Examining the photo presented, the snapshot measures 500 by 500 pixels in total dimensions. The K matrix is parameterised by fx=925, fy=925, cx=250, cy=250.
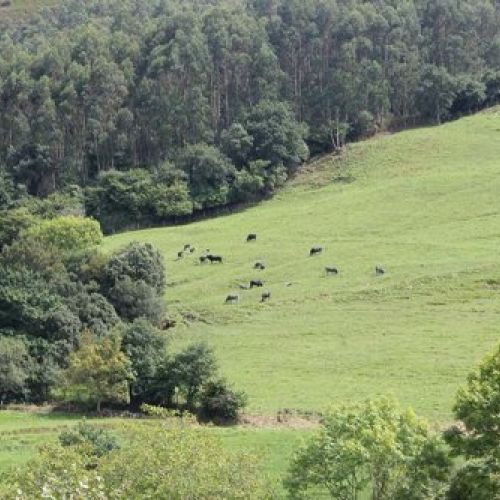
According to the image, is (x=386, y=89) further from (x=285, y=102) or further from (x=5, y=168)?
(x=5, y=168)

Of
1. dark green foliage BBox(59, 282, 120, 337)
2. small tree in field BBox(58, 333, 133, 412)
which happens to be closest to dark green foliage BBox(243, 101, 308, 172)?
dark green foliage BBox(59, 282, 120, 337)

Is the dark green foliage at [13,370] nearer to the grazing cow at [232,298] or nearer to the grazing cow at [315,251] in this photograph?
the grazing cow at [232,298]

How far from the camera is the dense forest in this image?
113 metres

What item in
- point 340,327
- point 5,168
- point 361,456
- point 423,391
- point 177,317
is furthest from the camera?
point 5,168

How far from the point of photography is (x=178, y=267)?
75.3m

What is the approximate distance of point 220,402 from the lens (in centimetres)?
4553

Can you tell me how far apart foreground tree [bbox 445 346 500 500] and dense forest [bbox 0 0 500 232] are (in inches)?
3203

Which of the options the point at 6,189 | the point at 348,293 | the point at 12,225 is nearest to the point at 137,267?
the point at 348,293

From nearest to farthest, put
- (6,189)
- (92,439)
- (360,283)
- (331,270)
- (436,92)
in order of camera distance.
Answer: (92,439)
(360,283)
(331,270)
(6,189)
(436,92)

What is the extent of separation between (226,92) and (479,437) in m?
104

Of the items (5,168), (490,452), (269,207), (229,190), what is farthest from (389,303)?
(5,168)

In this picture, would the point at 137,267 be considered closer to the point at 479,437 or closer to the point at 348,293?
the point at 348,293

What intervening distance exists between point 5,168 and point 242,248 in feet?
176

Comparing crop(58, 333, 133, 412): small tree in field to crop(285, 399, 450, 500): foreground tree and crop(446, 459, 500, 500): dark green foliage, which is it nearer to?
crop(285, 399, 450, 500): foreground tree
